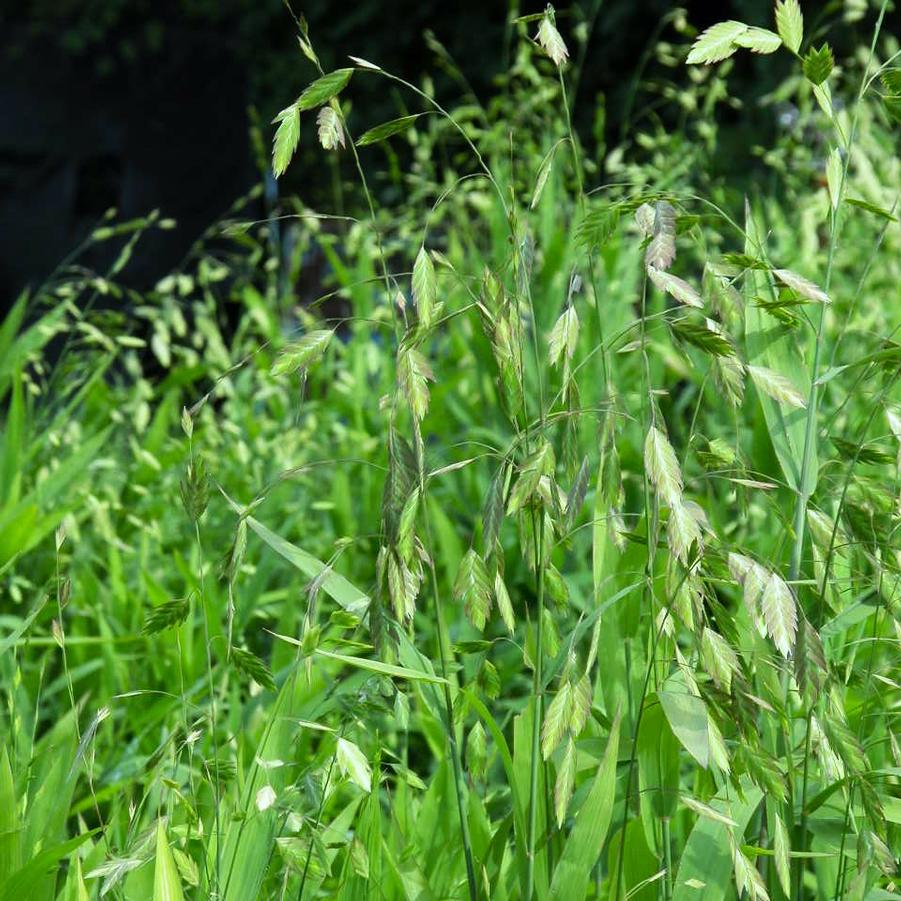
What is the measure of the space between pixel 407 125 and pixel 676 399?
2171mm

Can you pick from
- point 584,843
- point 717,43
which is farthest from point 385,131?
A: point 584,843

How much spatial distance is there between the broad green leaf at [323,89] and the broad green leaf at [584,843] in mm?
504

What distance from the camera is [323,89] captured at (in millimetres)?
901

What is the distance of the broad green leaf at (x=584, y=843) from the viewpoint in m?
0.95

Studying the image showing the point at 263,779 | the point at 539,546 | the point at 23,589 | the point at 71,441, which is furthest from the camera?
the point at 71,441

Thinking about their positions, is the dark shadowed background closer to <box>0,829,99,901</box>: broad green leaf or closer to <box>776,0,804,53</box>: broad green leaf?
<box>776,0,804,53</box>: broad green leaf

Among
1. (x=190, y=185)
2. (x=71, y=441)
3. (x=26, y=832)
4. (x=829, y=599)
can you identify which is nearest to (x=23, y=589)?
(x=71, y=441)

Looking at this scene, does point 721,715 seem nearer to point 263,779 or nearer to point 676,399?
point 263,779

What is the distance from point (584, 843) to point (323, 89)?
0.58 m

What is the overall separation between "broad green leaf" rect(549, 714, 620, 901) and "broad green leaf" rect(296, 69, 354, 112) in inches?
19.9

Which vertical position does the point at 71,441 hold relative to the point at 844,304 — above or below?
above

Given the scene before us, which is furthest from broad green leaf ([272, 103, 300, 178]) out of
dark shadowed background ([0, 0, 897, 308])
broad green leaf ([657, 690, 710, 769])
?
dark shadowed background ([0, 0, 897, 308])

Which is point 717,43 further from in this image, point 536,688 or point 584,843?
point 584,843

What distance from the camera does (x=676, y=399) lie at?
3.01 metres
